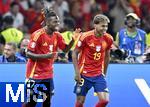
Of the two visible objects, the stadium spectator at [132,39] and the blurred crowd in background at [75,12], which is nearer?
the stadium spectator at [132,39]

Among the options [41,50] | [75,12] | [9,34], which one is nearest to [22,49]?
[9,34]

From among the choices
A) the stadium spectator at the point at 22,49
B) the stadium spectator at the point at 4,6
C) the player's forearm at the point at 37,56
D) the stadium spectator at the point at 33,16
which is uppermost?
the stadium spectator at the point at 4,6

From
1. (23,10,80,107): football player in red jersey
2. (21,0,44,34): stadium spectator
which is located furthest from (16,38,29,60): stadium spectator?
(21,0,44,34): stadium spectator

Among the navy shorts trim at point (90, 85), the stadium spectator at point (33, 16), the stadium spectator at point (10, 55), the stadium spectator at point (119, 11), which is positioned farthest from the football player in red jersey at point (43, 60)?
the stadium spectator at point (119, 11)

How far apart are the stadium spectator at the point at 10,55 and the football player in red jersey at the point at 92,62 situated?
228 centimetres

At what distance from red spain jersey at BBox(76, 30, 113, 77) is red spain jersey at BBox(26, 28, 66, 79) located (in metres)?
0.48

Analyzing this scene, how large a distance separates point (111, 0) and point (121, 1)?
28 centimetres

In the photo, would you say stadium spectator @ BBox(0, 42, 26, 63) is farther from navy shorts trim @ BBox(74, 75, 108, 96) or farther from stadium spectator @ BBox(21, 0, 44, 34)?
stadium spectator @ BBox(21, 0, 44, 34)

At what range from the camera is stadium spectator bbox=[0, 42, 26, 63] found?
16531 mm

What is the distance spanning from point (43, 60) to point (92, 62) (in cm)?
84

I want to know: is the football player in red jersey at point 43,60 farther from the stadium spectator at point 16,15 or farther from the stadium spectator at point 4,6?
the stadium spectator at point 4,6

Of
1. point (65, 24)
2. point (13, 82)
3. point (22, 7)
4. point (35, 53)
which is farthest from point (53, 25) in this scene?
point (22, 7)

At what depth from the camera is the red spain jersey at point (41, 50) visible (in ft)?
46.7

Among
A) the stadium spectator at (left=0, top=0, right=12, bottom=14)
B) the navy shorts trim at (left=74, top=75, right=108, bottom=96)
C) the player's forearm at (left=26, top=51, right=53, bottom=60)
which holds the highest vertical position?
the stadium spectator at (left=0, top=0, right=12, bottom=14)
